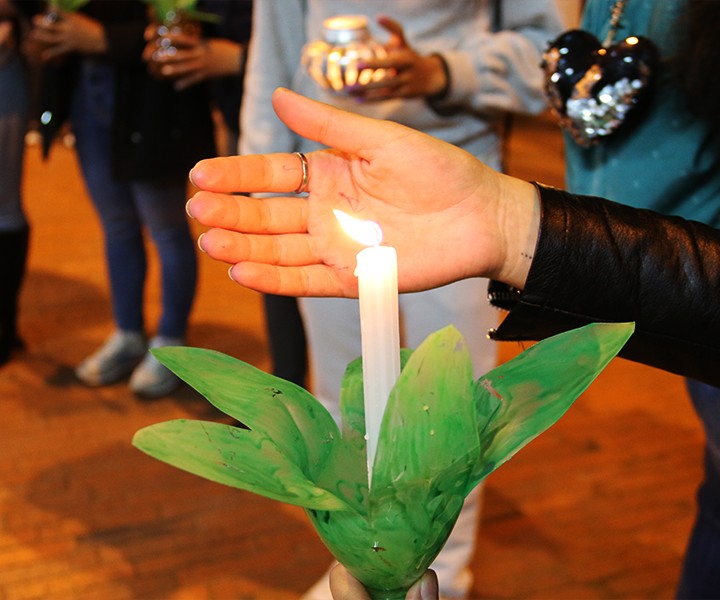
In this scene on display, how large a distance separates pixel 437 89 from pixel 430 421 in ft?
3.06

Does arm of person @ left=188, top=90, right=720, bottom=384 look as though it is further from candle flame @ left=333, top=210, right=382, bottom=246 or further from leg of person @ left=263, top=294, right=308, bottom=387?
leg of person @ left=263, top=294, right=308, bottom=387

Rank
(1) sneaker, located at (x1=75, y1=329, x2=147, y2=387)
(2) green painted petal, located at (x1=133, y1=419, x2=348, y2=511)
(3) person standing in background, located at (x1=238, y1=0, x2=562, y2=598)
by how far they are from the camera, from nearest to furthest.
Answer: (2) green painted petal, located at (x1=133, y1=419, x2=348, y2=511)
(3) person standing in background, located at (x1=238, y1=0, x2=562, y2=598)
(1) sneaker, located at (x1=75, y1=329, x2=147, y2=387)

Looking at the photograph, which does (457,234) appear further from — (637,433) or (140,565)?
(637,433)

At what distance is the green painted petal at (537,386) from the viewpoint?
0.55 meters

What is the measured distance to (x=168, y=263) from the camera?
7.52 ft

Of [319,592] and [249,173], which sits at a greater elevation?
[249,173]

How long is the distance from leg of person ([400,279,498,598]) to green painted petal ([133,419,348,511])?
2.85ft

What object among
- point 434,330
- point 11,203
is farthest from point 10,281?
point 434,330

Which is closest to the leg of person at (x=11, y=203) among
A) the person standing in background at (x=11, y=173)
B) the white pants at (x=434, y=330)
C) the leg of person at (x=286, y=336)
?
the person standing in background at (x=11, y=173)

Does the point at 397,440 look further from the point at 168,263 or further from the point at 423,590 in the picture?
the point at 168,263

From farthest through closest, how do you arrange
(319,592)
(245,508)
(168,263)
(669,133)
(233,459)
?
(168,263)
(245,508)
(319,592)
(669,133)
(233,459)

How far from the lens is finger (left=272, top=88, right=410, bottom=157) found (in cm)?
75

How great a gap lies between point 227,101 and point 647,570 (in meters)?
1.35

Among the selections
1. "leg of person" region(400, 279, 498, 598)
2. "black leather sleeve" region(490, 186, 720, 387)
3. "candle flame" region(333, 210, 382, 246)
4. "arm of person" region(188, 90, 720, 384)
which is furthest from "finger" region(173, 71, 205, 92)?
"candle flame" region(333, 210, 382, 246)
